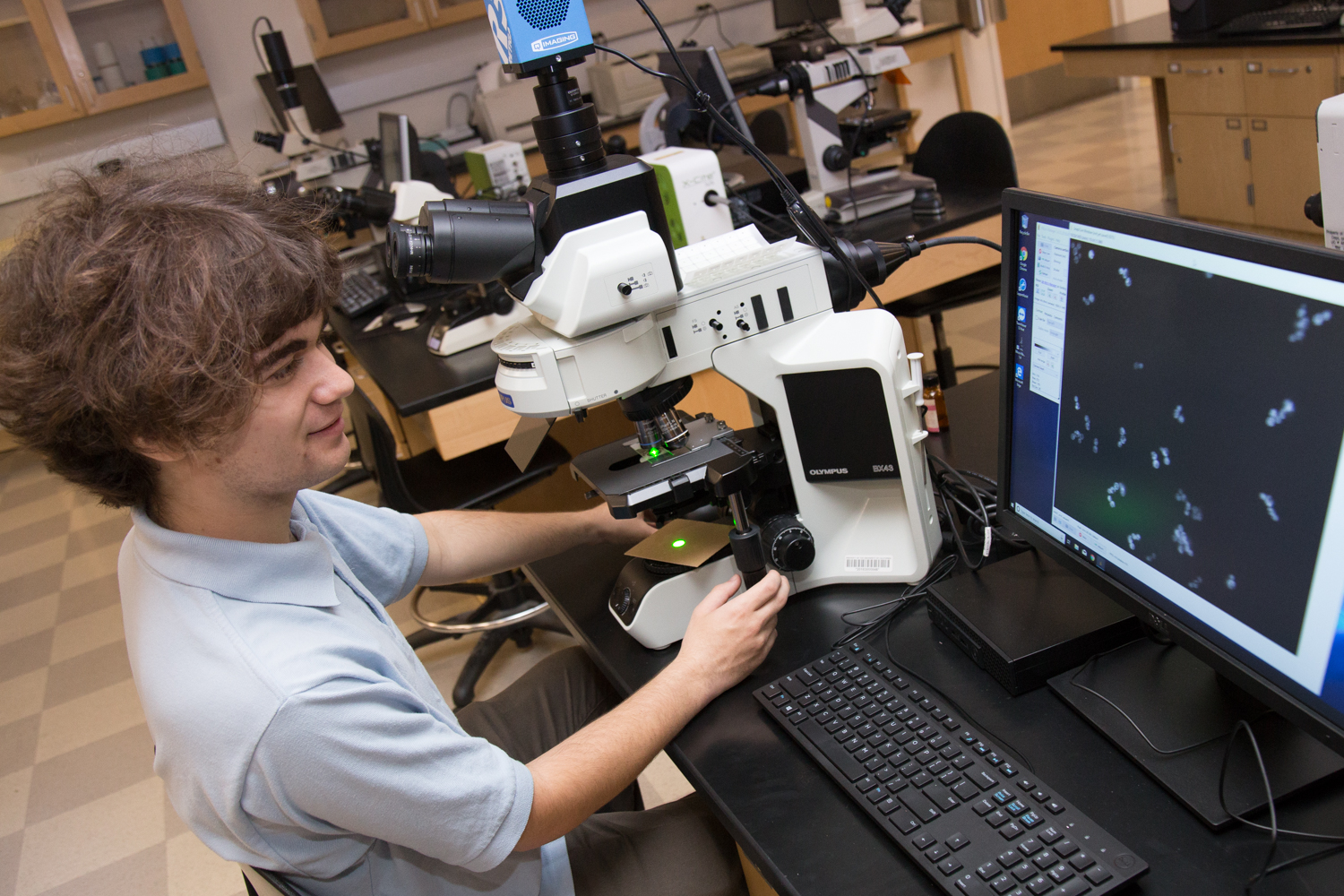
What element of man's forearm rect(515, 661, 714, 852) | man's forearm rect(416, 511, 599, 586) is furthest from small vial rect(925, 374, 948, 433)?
man's forearm rect(515, 661, 714, 852)

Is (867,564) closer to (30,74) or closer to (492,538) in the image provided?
(492,538)

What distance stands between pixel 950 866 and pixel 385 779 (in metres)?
0.46

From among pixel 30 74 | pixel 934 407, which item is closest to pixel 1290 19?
pixel 934 407

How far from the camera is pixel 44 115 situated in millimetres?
4773

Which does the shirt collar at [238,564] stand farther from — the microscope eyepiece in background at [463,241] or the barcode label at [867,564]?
the barcode label at [867,564]

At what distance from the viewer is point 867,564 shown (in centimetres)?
117

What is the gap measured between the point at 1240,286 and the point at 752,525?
0.61 metres

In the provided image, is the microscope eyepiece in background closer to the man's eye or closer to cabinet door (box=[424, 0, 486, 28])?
the man's eye

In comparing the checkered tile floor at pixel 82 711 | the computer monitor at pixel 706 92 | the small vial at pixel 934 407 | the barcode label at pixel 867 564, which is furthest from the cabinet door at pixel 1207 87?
the barcode label at pixel 867 564

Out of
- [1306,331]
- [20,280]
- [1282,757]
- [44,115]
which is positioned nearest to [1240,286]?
[1306,331]

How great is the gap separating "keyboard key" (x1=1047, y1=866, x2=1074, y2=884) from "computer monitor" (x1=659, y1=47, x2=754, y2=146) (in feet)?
6.00

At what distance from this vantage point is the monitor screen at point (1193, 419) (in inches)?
24.9

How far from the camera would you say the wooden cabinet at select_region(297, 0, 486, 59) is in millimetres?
5145

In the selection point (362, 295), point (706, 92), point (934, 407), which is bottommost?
point (934, 407)
